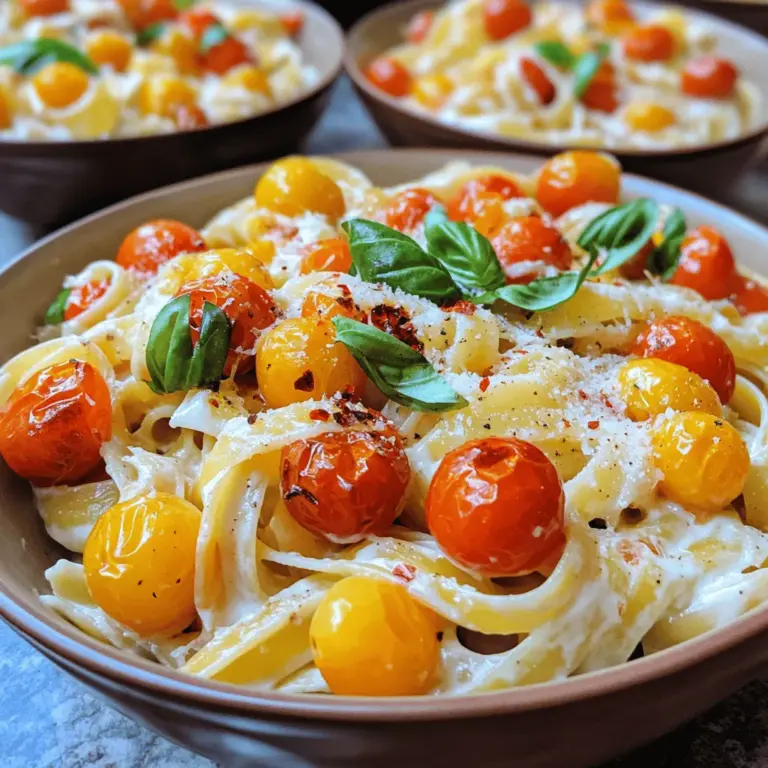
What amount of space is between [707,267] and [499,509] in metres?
1.16

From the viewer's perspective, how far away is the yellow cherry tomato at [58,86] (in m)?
3.50

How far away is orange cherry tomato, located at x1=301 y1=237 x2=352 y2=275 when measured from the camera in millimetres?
2176

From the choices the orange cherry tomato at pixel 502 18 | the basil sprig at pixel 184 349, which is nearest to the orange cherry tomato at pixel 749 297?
the basil sprig at pixel 184 349

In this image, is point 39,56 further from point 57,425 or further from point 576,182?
point 57,425

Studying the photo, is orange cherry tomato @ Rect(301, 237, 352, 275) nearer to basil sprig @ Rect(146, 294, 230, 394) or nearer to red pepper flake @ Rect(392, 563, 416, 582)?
basil sprig @ Rect(146, 294, 230, 394)

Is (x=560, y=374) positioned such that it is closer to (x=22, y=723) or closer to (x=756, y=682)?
(x=756, y=682)

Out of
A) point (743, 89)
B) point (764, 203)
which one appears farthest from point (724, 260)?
point (743, 89)

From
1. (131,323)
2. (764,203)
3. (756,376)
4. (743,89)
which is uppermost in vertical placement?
(131,323)

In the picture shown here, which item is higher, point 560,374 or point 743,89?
point 560,374

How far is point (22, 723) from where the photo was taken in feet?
6.34

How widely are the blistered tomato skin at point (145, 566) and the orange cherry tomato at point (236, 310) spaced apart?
365mm

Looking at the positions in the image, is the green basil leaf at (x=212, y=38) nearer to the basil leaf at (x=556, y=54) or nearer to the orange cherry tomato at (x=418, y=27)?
the orange cherry tomato at (x=418, y=27)

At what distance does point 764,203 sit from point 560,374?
256 centimetres

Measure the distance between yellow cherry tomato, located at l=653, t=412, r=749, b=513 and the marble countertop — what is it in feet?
1.59
